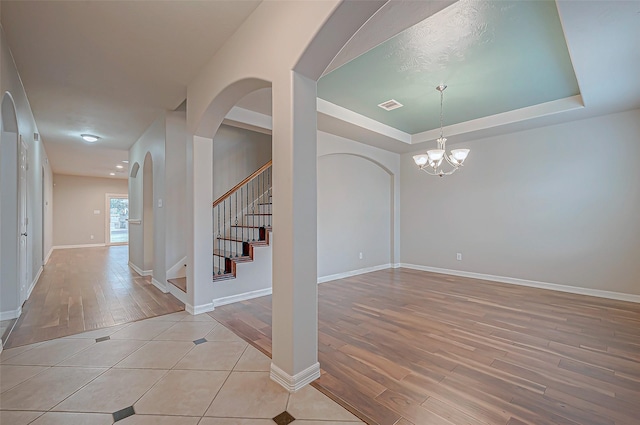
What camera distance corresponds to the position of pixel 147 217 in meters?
5.62

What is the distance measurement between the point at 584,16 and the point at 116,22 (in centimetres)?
370

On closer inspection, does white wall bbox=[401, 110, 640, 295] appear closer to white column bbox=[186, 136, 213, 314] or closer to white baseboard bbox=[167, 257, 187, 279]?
white column bbox=[186, 136, 213, 314]

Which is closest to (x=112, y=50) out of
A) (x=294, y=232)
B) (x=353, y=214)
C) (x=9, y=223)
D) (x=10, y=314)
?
(x=9, y=223)

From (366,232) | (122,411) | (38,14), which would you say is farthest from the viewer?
(366,232)

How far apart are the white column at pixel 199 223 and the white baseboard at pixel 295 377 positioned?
1.77 metres

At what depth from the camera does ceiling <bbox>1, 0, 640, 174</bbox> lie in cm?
224

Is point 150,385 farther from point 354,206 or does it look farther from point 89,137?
point 89,137

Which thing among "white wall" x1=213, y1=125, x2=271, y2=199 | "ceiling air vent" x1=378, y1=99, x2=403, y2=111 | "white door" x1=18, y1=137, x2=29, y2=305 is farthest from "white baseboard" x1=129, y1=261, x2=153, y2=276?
"ceiling air vent" x1=378, y1=99, x2=403, y2=111

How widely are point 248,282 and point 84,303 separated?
6.99ft

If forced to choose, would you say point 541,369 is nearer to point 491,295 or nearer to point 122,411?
point 491,295

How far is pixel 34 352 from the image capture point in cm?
245

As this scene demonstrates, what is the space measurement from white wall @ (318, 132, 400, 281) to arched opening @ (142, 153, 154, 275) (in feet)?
10.9

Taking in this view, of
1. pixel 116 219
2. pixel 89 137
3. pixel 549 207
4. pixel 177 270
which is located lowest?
pixel 177 270

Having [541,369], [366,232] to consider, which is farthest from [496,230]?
A: [541,369]
